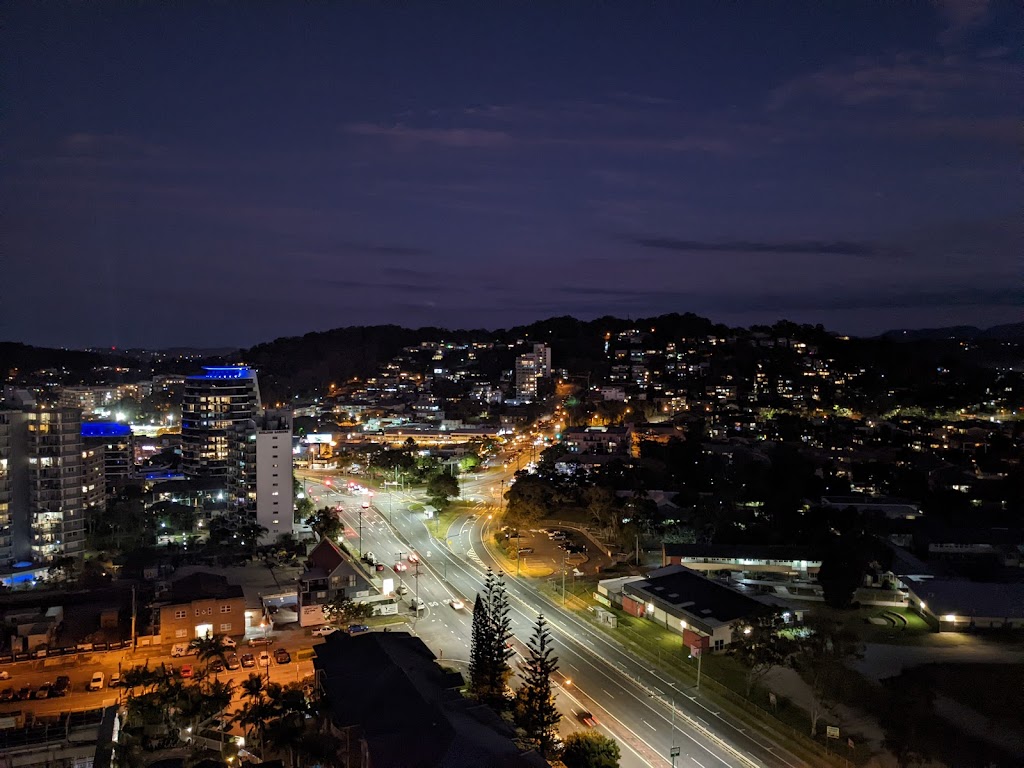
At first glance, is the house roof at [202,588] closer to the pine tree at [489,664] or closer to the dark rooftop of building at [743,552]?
the pine tree at [489,664]

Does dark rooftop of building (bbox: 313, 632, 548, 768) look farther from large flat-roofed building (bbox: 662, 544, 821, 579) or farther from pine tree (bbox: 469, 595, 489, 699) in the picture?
large flat-roofed building (bbox: 662, 544, 821, 579)

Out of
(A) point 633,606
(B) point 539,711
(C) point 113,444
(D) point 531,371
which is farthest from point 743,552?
(D) point 531,371

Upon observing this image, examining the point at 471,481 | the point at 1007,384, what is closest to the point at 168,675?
the point at 471,481

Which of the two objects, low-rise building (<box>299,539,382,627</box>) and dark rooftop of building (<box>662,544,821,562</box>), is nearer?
low-rise building (<box>299,539,382,627</box>)

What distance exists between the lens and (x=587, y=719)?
11117 mm

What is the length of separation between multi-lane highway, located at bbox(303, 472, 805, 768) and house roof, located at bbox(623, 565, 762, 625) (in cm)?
178

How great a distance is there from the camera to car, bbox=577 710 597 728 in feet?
36.1

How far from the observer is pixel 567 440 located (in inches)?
1586

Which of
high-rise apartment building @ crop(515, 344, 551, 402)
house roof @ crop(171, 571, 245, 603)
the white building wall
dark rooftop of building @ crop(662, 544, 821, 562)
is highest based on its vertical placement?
high-rise apartment building @ crop(515, 344, 551, 402)

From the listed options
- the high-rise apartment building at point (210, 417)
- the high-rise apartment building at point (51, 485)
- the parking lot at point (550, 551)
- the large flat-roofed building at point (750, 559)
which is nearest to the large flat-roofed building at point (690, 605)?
the large flat-roofed building at point (750, 559)

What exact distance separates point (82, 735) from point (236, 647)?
14.7 ft

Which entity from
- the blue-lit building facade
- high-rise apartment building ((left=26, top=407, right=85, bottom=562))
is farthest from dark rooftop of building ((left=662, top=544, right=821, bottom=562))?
the blue-lit building facade

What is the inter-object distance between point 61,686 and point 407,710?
22.5 ft

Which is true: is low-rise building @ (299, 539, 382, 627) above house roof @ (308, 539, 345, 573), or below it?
below
